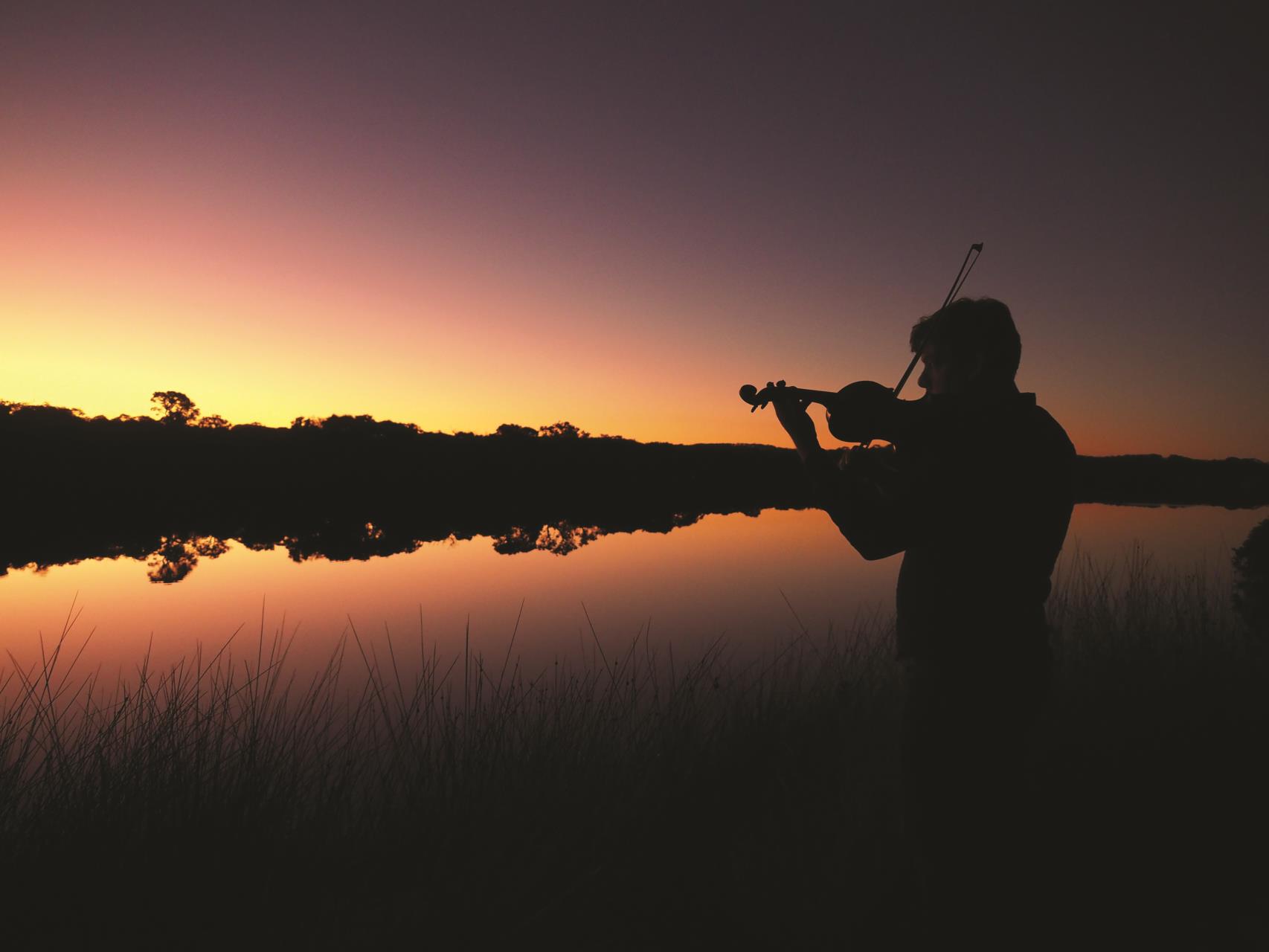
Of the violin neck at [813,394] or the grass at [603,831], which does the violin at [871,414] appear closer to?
the violin neck at [813,394]

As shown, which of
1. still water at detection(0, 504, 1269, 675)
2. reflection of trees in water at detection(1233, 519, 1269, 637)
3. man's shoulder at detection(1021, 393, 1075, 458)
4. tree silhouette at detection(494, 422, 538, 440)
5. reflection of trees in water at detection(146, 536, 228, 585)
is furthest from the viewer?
tree silhouette at detection(494, 422, 538, 440)

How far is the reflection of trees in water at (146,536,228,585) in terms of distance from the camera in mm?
14508

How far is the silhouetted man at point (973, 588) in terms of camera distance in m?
1.75

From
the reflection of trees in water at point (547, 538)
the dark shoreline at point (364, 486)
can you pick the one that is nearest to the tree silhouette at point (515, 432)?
the dark shoreline at point (364, 486)

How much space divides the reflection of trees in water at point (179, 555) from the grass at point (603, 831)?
36.2 ft

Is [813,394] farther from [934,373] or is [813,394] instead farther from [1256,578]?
[1256,578]

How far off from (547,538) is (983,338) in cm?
2184

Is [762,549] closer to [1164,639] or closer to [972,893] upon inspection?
[1164,639]

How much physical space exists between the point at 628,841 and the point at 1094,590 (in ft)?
28.4

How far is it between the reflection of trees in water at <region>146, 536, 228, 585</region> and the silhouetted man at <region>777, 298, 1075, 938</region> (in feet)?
51.8

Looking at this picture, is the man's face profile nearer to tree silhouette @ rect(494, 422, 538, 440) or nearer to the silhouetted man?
the silhouetted man

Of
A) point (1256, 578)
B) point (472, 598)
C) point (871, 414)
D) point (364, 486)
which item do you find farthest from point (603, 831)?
point (364, 486)

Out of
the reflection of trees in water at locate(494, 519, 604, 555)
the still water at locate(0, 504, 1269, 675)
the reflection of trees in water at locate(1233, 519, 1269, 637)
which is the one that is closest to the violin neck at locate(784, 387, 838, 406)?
the still water at locate(0, 504, 1269, 675)

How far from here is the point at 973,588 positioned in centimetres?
181
